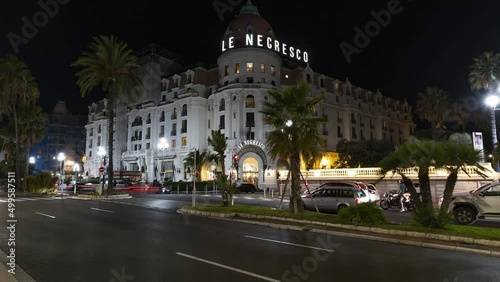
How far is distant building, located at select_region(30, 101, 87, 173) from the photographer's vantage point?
111062mm

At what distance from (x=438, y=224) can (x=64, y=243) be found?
12.5 metres

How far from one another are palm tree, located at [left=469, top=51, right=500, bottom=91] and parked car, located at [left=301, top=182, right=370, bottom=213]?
116ft

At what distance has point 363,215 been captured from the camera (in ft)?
45.2

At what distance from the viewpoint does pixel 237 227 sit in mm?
14547

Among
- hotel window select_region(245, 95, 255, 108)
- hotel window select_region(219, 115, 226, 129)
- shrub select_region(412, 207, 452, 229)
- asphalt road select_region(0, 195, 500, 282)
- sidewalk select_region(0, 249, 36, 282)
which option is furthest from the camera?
hotel window select_region(219, 115, 226, 129)

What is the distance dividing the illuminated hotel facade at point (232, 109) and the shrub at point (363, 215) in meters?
37.8

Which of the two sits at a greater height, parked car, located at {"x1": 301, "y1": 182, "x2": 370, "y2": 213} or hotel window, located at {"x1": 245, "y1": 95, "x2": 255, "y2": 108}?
hotel window, located at {"x1": 245, "y1": 95, "x2": 255, "y2": 108}

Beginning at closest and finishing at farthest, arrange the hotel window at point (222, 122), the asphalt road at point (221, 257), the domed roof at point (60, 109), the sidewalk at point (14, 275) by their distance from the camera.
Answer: the sidewalk at point (14, 275) → the asphalt road at point (221, 257) → the hotel window at point (222, 122) → the domed roof at point (60, 109)

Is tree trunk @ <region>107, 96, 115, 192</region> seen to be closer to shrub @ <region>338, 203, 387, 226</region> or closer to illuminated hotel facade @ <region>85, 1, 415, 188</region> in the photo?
illuminated hotel facade @ <region>85, 1, 415, 188</region>

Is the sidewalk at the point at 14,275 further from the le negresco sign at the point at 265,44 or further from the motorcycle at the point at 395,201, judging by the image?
the le negresco sign at the point at 265,44

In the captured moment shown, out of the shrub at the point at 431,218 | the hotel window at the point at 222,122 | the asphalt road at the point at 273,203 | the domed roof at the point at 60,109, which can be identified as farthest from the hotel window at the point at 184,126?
the domed roof at the point at 60,109

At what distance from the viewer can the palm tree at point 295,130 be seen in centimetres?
1733


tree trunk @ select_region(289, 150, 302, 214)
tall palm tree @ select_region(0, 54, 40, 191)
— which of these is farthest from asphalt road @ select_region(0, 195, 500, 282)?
tall palm tree @ select_region(0, 54, 40, 191)

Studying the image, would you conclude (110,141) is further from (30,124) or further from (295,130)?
(295,130)
